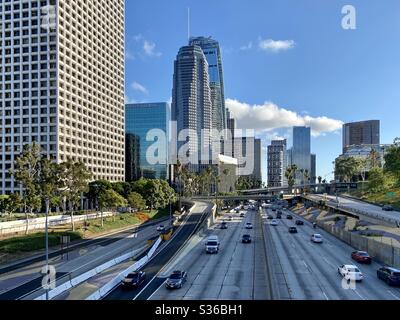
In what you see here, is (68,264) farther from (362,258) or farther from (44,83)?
(44,83)

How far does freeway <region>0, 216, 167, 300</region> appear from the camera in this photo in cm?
2254

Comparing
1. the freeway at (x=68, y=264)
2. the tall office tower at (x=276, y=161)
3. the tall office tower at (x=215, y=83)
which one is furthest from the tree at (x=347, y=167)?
the freeway at (x=68, y=264)

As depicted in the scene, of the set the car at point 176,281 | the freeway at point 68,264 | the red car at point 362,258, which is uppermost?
the car at point 176,281

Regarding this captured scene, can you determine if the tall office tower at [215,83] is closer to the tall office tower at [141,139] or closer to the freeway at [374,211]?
the tall office tower at [141,139]

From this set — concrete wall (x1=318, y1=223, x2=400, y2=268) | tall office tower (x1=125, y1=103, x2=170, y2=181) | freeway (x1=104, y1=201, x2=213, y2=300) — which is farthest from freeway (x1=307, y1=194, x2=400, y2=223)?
tall office tower (x1=125, y1=103, x2=170, y2=181)

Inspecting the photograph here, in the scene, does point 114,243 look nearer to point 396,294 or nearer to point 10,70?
point 396,294

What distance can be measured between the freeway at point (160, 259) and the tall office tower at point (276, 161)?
114 meters

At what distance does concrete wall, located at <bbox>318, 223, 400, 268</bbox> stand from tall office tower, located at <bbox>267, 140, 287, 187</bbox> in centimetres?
13031

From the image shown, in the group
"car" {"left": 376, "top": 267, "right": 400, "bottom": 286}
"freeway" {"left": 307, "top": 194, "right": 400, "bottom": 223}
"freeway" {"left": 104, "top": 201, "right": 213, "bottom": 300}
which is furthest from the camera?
"freeway" {"left": 307, "top": 194, "right": 400, "bottom": 223}

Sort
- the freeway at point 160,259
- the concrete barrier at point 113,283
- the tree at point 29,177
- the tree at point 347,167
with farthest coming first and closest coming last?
the tree at point 347,167, the tree at point 29,177, the freeway at point 160,259, the concrete barrier at point 113,283

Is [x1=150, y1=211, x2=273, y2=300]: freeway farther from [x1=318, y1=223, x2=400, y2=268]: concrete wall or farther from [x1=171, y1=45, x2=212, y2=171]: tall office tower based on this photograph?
[x1=171, y1=45, x2=212, y2=171]: tall office tower

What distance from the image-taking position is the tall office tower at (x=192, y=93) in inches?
6613
